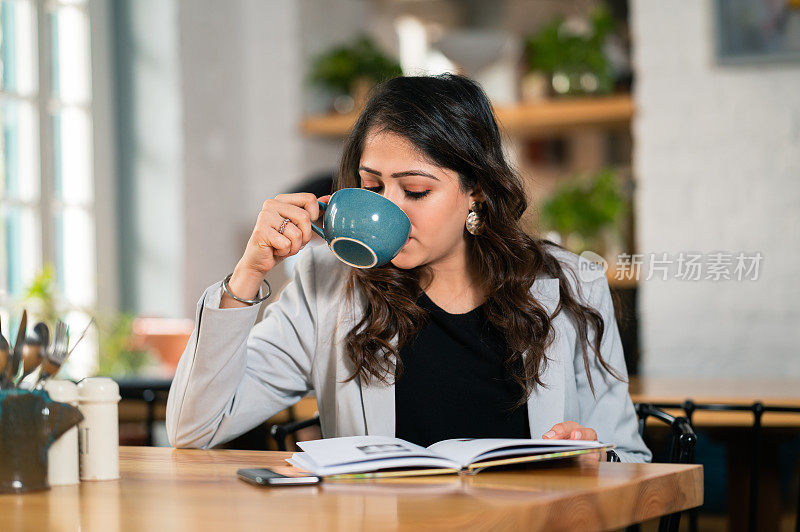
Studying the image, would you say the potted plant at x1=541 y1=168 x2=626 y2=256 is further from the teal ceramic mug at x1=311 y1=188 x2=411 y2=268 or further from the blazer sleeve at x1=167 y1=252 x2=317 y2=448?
the teal ceramic mug at x1=311 y1=188 x2=411 y2=268

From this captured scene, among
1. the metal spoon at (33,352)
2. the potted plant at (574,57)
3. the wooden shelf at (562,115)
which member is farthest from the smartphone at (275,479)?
the potted plant at (574,57)

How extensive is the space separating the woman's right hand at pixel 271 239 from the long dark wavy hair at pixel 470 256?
0.78ft

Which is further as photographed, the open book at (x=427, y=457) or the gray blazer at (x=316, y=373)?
the gray blazer at (x=316, y=373)

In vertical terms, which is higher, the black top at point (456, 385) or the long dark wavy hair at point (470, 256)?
the long dark wavy hair at point (470, 256)

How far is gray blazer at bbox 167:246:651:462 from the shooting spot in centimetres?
149

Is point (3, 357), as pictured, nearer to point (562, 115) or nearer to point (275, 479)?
point (275, 479)

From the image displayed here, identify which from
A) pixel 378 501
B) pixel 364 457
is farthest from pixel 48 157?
pixel 378 501

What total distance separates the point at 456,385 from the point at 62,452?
28.3 inches

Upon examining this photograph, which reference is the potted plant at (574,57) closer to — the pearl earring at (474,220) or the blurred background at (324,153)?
the blurred background at (324,153)

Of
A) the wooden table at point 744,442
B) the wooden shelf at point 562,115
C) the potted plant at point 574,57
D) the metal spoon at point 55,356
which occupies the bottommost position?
the wooden table at point 744,442

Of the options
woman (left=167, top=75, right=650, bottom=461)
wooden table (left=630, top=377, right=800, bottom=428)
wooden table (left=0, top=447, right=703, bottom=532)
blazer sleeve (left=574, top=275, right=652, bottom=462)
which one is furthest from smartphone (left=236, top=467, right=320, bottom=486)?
wooden table (left=630, top=377, right=800, bottom=428)

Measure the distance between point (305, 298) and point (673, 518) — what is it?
28.4 inches

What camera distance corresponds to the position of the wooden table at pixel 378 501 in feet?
2.98

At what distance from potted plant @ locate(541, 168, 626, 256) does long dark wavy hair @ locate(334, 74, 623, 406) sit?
78.2 inches
